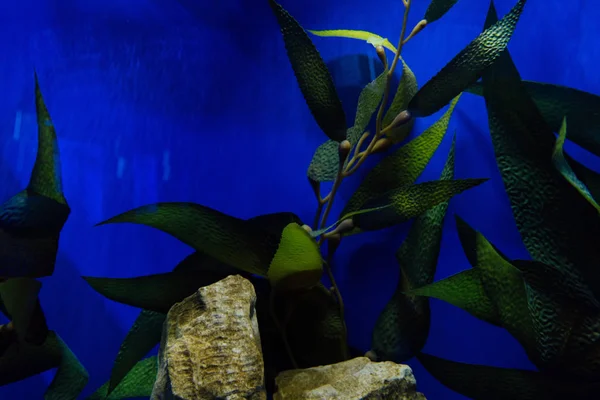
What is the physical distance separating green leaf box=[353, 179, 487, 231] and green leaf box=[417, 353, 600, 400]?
226 millimetres

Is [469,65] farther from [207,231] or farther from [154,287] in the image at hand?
[154,287]

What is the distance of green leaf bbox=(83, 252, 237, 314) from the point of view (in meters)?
0.79

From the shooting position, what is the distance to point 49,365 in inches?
34.8

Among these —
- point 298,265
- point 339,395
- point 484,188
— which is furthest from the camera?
point 484,188

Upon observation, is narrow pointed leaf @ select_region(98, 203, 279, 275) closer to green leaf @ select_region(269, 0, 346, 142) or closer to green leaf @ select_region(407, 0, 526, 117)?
green leaf @ select_region(269, 0, 346, 142)

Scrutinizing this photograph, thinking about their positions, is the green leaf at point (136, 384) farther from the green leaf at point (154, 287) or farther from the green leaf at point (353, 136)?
the green leaf at point (353, 136)

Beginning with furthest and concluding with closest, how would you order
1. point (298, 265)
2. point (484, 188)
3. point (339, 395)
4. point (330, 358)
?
point (484, 188)
point (330, 358)
point (298, 265)
point (339, 395)

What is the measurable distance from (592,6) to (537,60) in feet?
0.44

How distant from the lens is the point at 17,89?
3.34 feet

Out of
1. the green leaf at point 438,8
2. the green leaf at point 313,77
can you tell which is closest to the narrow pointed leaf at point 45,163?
the green leaf at point 313,77

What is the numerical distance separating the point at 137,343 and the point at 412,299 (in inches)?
16.4

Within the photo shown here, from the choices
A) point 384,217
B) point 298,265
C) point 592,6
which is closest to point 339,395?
point 298,265

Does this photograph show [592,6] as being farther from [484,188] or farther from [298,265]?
[298,265]

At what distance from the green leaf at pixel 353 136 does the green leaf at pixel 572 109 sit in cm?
22
